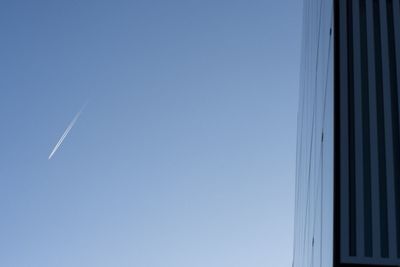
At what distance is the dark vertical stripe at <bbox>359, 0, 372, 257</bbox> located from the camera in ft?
20.2

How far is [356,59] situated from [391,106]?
2.01 feet

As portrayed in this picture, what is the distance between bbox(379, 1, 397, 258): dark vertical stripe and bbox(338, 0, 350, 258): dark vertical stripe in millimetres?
376

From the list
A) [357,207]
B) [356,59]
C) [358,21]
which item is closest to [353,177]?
[357,207]

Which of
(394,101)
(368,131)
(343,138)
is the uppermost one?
(394,101)

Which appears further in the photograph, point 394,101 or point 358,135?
point 394,101

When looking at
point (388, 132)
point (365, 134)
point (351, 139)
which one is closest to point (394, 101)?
point (388, 132)

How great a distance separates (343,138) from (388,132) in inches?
17.1

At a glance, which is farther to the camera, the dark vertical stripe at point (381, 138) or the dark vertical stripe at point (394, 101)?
the dark vertical stripe at point (394, 101)

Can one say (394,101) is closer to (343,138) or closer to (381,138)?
(381,138)

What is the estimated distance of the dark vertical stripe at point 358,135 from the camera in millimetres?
6113

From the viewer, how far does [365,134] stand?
21.7 feet

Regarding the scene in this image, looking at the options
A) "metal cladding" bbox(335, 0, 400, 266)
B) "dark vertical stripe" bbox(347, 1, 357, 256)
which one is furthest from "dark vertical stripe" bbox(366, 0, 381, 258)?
"dark vertical stripe" bbox(347, 1, 357, 256)

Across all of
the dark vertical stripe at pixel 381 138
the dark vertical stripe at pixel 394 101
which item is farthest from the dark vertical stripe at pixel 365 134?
the dark vertical stripe at pixel 394 101

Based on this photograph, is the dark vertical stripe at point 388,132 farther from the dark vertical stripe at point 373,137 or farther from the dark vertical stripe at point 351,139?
the dark vertical stripe at point 351,139
